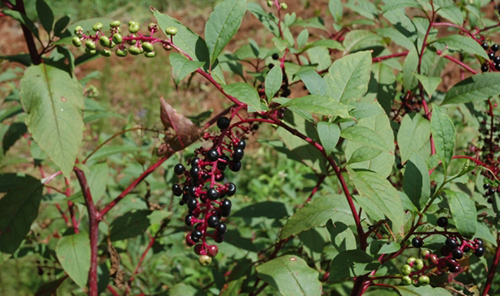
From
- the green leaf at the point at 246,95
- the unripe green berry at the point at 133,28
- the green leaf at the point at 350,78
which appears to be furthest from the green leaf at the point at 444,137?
the unripe green berry at the point at 133,28

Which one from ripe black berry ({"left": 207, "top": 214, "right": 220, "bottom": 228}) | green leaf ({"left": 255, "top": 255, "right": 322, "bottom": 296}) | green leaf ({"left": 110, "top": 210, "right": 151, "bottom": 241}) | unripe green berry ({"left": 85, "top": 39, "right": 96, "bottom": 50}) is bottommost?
green leaf ({"left": 110, "top": 210, "right": 151, "bottom": 241})

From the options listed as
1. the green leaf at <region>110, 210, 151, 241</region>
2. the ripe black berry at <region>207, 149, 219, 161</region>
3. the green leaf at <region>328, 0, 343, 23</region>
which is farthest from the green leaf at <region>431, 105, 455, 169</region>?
the green leaf at <region>110, 210, 151, 241</region>

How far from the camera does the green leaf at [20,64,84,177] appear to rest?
5.57 ft

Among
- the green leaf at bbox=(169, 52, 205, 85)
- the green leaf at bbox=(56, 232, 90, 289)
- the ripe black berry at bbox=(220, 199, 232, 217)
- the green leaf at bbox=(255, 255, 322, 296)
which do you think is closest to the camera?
the green leaf at bbox=(169, 52, 205, 85)

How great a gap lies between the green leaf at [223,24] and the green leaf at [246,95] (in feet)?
0.47

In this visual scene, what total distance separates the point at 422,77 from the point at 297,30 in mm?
5645

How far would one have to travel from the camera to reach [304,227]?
1.62 m

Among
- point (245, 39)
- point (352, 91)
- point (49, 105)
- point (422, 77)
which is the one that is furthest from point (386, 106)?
point (245, 39)

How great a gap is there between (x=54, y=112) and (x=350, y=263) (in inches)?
48.8

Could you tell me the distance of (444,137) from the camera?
1.40 metres

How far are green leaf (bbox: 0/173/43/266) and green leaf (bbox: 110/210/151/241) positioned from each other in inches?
16.5

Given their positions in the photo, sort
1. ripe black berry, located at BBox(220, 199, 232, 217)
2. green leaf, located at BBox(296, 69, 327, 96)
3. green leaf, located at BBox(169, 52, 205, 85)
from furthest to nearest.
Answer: green leaf, located at BBox(296, 69, 327, 96) < ripe black berry, located at BBox(220, 199, 232, 217) < green leaf, located at BBox(169, 52, 205, 85)

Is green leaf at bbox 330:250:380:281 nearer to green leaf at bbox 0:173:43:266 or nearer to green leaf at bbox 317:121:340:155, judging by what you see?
green leaf at bbox 317:121:340:155

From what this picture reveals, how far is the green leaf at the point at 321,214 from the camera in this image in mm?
1666
